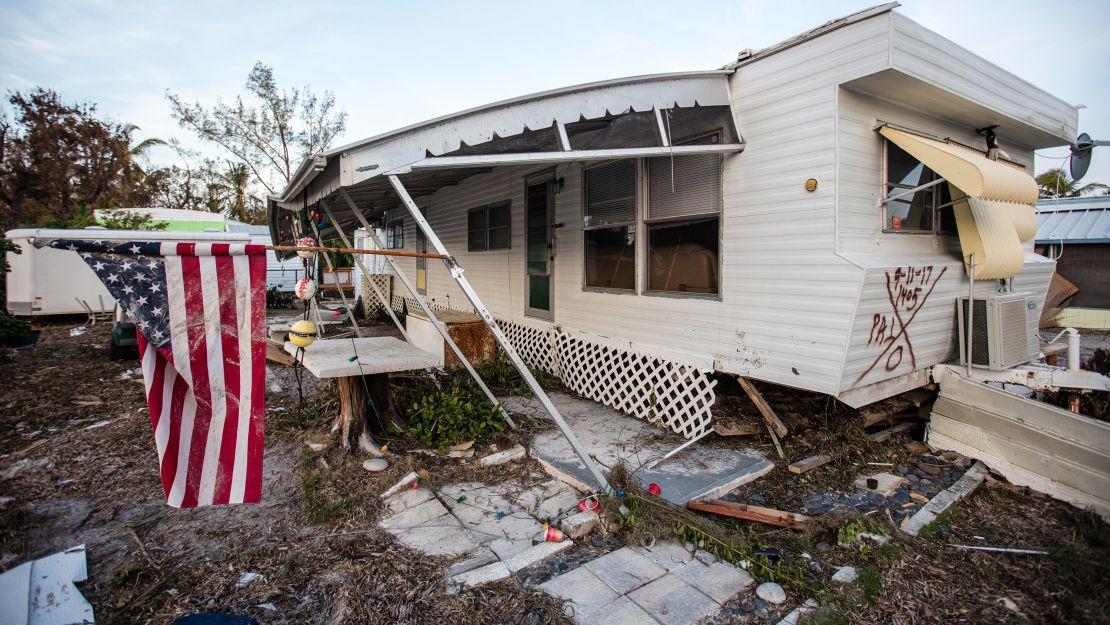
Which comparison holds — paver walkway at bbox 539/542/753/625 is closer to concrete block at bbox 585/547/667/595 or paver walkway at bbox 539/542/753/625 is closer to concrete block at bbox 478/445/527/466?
concrete block at bbox 585/547/667/595

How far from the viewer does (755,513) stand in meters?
3.33

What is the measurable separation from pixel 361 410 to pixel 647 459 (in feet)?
8.16

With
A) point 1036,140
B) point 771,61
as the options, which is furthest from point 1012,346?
point 771,61

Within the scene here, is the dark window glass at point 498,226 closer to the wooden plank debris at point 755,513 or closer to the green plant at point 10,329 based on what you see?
the wooden plank debris at point 755,513

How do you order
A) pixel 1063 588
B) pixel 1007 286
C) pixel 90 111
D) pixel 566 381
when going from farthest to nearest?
pixel 90 111, pixel 566 381, pixel 1007 286, pixel 1063 588

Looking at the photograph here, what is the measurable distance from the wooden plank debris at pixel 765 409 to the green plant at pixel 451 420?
87.3 inches

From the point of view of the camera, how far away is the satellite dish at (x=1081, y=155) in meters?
5.73

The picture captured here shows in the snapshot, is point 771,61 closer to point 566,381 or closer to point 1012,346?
point 1012,346

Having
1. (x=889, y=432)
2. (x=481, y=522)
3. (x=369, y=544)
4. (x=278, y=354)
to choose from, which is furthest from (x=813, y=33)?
(x=278, y=354)

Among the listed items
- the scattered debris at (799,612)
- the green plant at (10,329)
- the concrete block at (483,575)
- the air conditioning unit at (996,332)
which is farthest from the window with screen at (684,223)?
the green plant at (10,329)

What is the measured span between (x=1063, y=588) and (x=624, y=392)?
349cm

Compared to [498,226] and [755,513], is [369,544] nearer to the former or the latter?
[755,513]

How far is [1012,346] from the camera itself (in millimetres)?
4656

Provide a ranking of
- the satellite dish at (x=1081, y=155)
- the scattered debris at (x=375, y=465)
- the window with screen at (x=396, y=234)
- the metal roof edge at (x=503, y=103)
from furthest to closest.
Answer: the window with screen at (x=396, y=234) < the satellite dish at (x=1081, y=155) < the scattered debris at (x=375, y=465) < the metal roof edge at (x=503, y=103)
